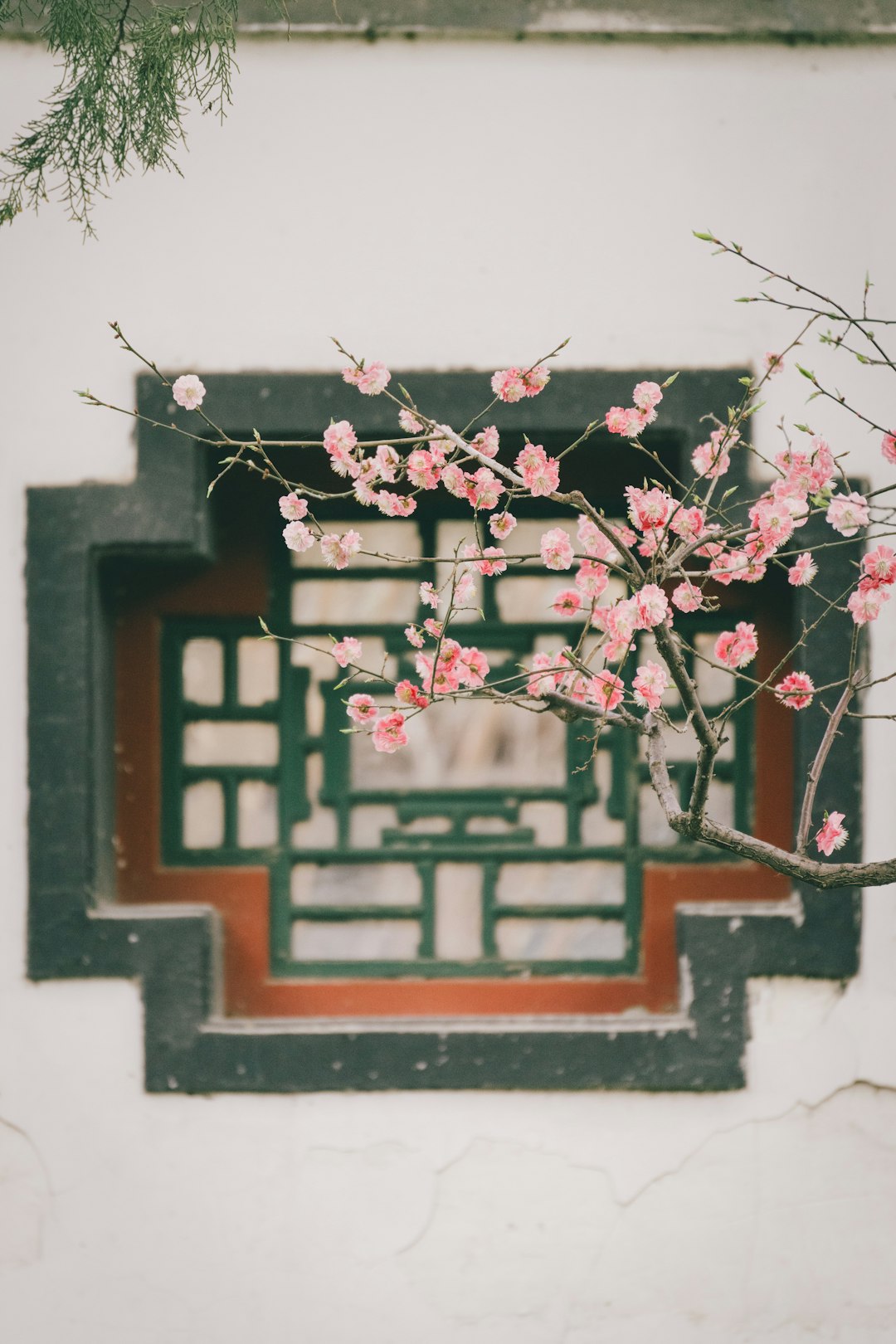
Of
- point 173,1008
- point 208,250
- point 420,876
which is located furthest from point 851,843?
point 208,250

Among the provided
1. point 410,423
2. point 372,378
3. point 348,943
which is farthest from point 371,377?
point 348,943

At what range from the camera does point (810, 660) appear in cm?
244

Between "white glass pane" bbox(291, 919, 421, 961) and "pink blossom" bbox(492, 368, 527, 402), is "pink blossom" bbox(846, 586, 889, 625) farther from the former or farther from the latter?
"white glass pane" bbox(291, 919, 421, 961)

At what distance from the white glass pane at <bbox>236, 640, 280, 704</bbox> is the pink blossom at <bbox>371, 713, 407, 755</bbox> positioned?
2.66 feet

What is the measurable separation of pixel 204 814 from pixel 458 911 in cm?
72

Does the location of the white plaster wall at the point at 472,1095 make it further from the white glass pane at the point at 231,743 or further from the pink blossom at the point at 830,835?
the white glass pane at the point at 231,743

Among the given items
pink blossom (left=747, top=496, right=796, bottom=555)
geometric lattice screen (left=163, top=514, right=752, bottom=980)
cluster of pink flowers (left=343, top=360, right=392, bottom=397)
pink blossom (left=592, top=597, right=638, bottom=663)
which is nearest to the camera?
pink blossom (left=592, top=597, right=638, bottom=663)

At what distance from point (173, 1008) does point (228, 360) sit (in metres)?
1.57

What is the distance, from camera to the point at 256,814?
8.81ft

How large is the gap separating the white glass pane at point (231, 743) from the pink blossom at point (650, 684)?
1.19 m

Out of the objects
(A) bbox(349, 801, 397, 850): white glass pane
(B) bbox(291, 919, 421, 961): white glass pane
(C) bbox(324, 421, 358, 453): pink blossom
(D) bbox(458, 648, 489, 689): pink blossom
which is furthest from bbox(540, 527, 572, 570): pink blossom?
(B) bbox(291, 919, 421, 961): white glass pane

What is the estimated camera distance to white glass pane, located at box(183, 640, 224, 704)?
269 cm

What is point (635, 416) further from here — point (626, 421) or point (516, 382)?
point (516, 382)

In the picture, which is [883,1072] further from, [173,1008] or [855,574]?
[173,1008]
